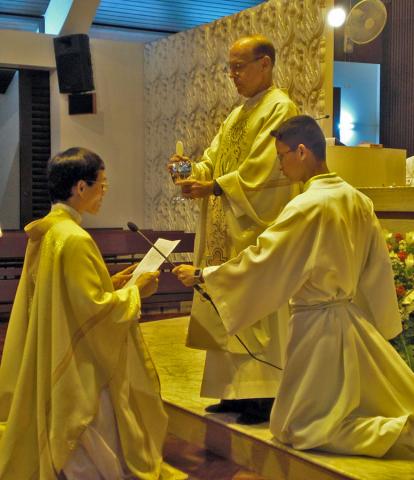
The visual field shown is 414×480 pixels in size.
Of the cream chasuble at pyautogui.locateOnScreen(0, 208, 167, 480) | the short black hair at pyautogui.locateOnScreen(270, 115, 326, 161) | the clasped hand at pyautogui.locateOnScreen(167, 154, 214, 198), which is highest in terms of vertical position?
the short black hair at pyautogui.locateOnScreen(270, 115, 326, 161)

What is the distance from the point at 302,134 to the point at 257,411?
57.2 inches

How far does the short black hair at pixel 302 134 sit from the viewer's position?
3443 millimetres

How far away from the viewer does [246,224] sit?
167 inches

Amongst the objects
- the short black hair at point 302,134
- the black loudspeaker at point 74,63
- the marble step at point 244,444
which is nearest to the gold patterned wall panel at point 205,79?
the black loudspeaker at point 74,63

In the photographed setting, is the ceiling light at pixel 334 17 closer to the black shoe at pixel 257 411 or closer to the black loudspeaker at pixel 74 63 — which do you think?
the black loudspeaker at pixel 74 63

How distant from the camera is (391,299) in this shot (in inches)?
139

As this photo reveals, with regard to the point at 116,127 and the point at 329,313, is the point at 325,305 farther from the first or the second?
the point at 116,127

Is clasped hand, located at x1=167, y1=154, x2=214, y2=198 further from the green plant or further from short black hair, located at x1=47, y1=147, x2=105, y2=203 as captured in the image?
the green plant

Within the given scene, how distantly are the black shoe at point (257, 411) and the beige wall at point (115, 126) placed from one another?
7884 millimetres

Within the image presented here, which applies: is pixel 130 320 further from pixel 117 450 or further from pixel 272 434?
pixel 272 434

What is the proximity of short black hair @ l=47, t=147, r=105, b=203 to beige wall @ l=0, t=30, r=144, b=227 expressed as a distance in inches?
321

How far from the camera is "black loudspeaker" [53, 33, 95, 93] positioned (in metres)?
10.8

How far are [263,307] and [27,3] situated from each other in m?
9.00

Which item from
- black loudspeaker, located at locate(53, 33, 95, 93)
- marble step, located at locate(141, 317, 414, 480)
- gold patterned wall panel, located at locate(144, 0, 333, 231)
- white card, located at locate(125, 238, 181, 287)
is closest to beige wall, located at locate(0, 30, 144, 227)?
gold patterned wall panel, located at locate(144, 0, 333, 231)
